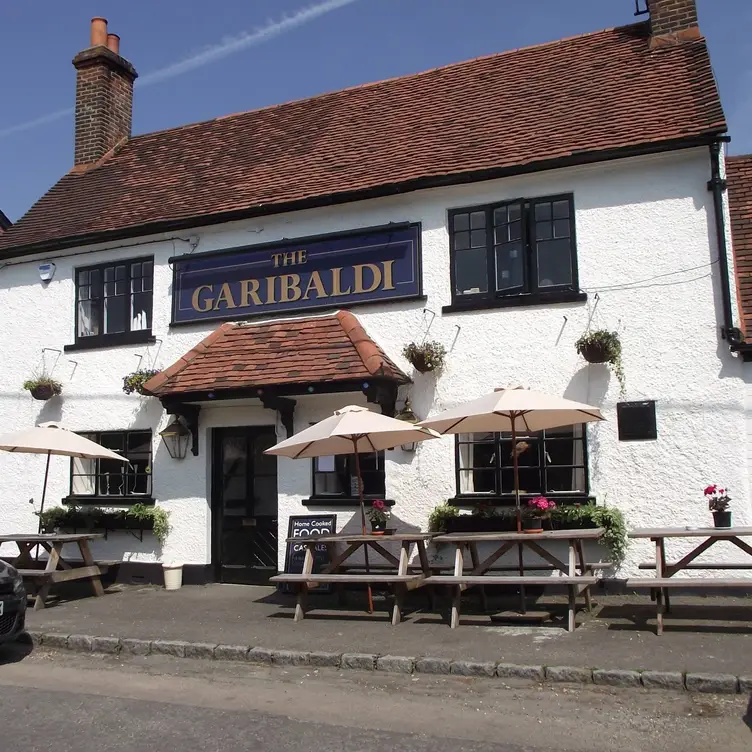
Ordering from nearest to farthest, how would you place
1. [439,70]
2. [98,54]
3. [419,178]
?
[419,178] < [439,70] < [98,54]

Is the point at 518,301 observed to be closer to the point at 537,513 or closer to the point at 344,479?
the point at 537,513

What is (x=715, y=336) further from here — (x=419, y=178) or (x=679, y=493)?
(x=419, y=178)

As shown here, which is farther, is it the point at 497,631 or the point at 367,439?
the point at 367,439

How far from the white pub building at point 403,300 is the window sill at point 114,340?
0.03 metres

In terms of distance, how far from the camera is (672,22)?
1163 centimetres

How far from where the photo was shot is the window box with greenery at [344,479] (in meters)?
10.8

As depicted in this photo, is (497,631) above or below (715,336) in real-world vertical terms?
below

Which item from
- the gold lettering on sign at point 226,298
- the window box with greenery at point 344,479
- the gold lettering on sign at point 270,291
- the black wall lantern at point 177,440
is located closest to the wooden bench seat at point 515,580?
the window box with greenery at point 344,479

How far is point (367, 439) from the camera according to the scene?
9617mm

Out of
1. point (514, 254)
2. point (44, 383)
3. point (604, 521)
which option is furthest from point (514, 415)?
point (44, 383)

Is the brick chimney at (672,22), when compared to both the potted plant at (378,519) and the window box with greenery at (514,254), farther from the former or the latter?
the potted plant at (378,519)

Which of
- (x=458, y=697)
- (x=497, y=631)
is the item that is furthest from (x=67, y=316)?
(x=458, y=697)

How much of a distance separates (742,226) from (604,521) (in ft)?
13.9

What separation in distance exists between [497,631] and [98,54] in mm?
12596
